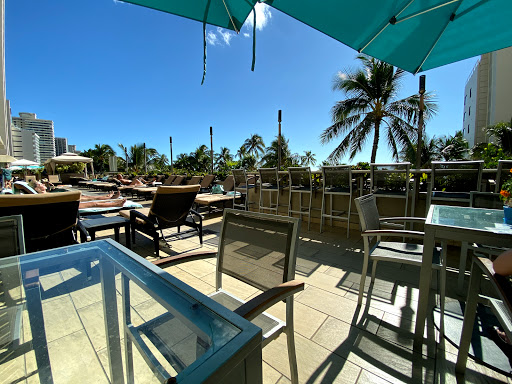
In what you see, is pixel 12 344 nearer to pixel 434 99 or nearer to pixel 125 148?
pixel 434 99

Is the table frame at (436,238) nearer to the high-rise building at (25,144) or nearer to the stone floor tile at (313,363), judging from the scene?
the stone floor tile at (313,363)

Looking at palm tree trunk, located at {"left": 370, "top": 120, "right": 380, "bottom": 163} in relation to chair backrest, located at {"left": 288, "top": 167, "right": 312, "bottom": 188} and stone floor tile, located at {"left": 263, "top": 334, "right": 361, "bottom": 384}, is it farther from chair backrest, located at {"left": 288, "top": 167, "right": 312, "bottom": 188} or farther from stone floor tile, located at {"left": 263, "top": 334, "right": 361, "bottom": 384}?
stone floor tile, located at {"left": 263, "top": 334, "right": 361, "bottom": 384}

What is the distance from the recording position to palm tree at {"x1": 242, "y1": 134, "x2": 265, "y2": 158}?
3138 cm

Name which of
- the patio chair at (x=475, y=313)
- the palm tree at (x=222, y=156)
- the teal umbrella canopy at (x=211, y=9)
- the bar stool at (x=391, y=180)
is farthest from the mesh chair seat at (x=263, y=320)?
the palm tree at (x=222, y=156)

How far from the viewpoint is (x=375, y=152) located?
12.7m

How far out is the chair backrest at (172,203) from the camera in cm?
299

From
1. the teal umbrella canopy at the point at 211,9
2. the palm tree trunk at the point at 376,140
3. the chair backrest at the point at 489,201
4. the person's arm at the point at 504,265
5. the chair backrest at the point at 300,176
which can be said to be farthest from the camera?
the palm tree trunk at the point at 376,140

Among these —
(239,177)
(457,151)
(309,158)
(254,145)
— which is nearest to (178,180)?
(239,177)

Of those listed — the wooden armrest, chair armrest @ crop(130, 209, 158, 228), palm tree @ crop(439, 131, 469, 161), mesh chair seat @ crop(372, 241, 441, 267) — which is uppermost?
palm tree @ crop(439, 131, 469, 161)

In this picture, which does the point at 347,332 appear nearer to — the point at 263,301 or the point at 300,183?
the point at 263,301

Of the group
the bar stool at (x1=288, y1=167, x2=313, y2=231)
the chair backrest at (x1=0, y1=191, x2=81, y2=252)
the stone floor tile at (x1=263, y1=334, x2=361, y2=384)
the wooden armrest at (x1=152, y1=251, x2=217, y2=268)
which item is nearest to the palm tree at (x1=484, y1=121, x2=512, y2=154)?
the bar stool at (x1=288, y1=167, x2=313, y2=231)

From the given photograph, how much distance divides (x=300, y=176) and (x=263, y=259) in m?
3.43

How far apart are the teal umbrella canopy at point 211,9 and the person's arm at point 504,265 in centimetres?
200

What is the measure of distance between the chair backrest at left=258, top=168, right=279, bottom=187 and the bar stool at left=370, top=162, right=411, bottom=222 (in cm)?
183
